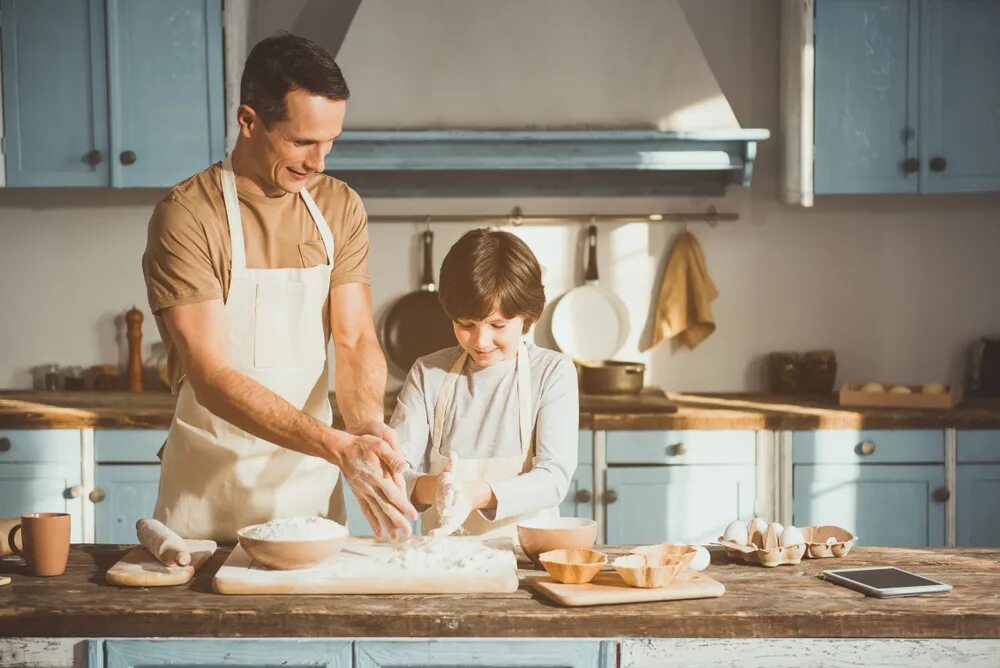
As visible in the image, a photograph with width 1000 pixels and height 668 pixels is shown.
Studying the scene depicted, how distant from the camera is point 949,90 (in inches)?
158

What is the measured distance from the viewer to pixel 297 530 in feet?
6.26

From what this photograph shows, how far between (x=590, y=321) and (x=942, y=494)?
1418 mm

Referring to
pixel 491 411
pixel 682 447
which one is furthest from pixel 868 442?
pixel 491 411

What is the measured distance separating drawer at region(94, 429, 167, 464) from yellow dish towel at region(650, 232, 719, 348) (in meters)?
1.91

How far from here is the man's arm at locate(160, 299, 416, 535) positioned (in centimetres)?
196

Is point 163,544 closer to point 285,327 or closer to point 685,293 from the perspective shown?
point 285,327

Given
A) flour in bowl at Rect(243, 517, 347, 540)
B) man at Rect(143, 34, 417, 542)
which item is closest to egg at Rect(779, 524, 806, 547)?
man at Rect(143, 34, 417, 542)

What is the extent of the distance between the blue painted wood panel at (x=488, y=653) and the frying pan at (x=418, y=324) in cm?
263

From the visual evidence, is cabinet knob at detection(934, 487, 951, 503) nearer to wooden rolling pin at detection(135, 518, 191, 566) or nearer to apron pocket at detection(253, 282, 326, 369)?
apron pocket at detection(253, 282, 326, 369)

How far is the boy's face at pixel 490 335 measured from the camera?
2.31 m

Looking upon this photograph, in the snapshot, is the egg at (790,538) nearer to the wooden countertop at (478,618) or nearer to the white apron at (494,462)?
the wooden countertop at (478,618)

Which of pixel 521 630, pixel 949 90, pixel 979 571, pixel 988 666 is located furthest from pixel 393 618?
pixel 949 90

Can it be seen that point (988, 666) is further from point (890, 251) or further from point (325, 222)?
point (890, 251)

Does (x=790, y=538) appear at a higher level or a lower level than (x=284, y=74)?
lower
